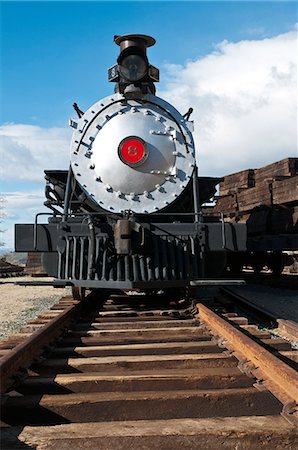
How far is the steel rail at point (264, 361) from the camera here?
247cm

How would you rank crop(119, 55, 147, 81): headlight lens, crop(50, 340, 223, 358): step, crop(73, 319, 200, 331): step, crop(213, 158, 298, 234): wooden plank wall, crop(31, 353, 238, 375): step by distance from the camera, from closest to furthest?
crop(31, 353, 238, 375): step < crop(50, 340, 223, 358): step < crop(73, 319, 200, 331): step < crop(119, 55, 147, 81): headlight lens < crop(213, 158, 298, 234): wooden plank wall

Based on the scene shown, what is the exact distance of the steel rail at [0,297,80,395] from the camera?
107 inches

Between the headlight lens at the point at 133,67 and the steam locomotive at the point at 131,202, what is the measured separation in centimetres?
1

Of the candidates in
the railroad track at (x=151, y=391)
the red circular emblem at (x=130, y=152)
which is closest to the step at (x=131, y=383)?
the railroad track at (x=151, y=391)

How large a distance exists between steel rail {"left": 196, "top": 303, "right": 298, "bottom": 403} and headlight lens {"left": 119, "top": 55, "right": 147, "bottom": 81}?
371cm

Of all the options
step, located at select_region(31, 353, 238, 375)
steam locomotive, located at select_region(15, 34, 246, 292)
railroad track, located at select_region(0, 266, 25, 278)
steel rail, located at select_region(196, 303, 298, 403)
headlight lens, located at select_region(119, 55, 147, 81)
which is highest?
headlight lens, located at select_region(119, 55, 147, 81)

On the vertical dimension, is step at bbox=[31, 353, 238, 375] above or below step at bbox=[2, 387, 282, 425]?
Answer: above

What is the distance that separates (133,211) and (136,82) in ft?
5.85

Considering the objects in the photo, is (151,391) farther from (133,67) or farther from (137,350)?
(133,67)

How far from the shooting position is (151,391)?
2648mm

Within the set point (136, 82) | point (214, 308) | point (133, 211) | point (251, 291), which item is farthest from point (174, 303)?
point (251, 291)

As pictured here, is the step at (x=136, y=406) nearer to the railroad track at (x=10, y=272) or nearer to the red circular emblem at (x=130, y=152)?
the red circular emblem at (x=130, y=152)

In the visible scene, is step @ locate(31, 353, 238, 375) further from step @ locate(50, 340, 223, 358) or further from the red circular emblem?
the red circular emblem

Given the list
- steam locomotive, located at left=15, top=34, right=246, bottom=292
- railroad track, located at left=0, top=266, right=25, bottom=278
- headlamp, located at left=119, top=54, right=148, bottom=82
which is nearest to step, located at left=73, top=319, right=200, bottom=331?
steam locomotive, located at left=15, top=34, right=246, bottom=292
